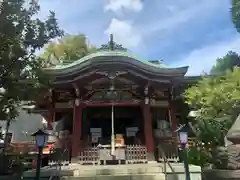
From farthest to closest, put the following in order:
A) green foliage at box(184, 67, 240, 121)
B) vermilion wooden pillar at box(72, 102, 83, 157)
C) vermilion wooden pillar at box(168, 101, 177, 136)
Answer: vermilion wooden pillar at box(168, 101, 177, 136) → vermilion wooden pillar at box(72, 102, 83, 157) → green foliage at box(184, 67, 240, 121)

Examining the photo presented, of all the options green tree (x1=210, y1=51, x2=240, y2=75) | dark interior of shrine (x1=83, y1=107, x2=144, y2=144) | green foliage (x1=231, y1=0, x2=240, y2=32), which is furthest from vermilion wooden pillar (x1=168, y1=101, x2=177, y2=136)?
green foliage (x1=231, y1=0, x2=240, y2=32)

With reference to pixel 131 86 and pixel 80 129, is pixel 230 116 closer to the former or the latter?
pixel 131 86

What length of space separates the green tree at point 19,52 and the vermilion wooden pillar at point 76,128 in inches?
151

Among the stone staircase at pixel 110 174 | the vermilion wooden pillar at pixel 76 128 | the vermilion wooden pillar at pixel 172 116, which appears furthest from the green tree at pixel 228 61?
the stone staircase at pixel 110 174

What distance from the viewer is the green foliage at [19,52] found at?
7453 millimetres

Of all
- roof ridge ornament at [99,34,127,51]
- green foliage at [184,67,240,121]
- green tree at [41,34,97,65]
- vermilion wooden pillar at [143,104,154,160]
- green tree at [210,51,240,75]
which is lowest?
vermilion wooden pillar at [143,104,154,160]

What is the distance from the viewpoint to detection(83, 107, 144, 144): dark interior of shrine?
13.1m

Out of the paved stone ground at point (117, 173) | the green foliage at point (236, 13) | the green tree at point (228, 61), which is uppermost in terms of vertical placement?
the green foliage at point (236, 13)

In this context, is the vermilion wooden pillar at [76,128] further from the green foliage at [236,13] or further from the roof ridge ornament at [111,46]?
the green foliage at [236,13]

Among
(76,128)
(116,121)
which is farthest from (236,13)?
(76,128)

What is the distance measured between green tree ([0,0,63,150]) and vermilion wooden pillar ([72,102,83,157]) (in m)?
3.82

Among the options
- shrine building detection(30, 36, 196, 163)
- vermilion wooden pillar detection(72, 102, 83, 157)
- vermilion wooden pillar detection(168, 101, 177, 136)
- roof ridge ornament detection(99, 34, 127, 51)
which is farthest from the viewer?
roof ridge ornament detection(99, 34, 127, 51)

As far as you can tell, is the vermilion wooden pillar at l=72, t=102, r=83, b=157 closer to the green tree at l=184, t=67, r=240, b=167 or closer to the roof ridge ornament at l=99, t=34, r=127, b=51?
the roof ridge ornament at l=99, t=34, r=127, b=51

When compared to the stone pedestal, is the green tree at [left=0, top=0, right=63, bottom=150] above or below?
above
